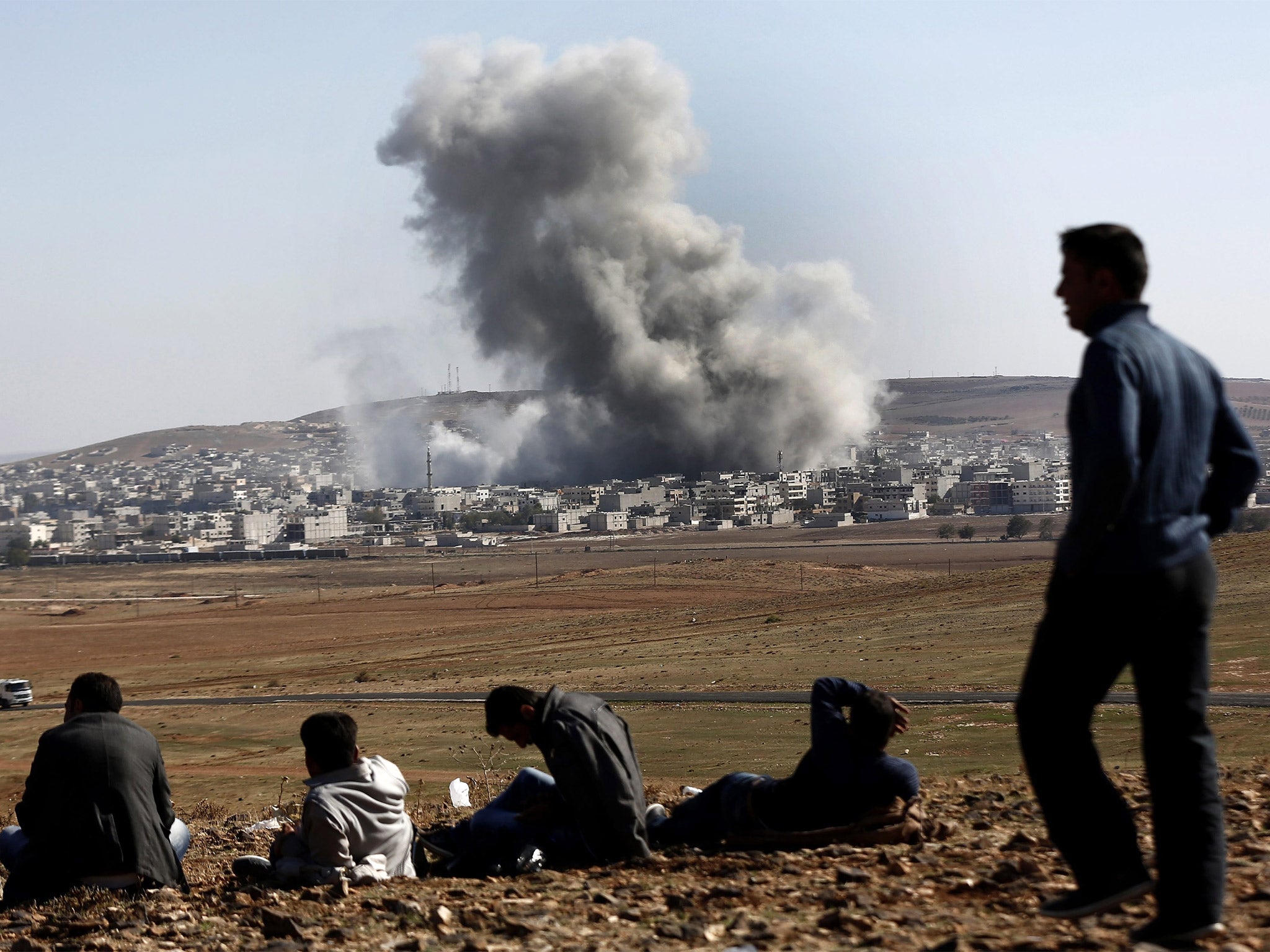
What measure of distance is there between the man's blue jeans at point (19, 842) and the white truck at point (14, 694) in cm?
2403

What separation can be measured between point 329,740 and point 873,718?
218 cm

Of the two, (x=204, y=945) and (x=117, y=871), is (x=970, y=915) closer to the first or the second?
(x=204, y=945)

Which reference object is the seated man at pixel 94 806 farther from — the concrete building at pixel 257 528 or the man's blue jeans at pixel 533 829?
the concrete building at pixel 257 528

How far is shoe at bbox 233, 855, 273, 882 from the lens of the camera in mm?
6203

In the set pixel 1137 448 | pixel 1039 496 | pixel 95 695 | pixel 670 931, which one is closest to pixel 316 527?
pixel 1039 496

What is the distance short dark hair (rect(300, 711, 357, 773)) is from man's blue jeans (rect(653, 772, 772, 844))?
4.53 ft

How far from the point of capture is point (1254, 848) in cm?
509

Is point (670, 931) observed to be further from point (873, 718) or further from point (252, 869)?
point (252, 869)

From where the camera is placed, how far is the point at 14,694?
28953 millimetres

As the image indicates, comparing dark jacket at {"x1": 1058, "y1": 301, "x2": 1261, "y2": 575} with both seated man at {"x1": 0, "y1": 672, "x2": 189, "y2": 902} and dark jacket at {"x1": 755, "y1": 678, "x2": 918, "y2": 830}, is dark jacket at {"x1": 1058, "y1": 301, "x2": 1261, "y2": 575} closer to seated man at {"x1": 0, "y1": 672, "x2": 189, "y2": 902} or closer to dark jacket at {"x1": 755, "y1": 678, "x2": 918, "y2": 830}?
dark jacket at {"x1": 755, "y1": 678, "x2": 918, "y2": 830}

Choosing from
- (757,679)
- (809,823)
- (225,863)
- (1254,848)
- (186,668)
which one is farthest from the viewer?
(186,668)

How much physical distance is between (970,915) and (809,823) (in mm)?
1609

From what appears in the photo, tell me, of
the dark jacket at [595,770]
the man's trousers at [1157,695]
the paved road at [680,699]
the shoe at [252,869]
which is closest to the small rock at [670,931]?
the dark jacket at [595,770]

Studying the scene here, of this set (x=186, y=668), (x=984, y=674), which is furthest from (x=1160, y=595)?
(x=186, y=668)
